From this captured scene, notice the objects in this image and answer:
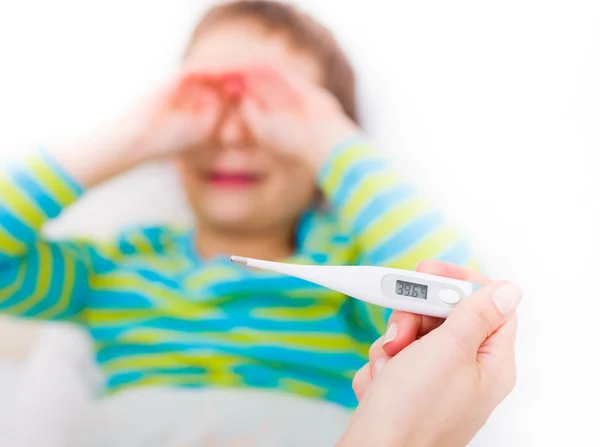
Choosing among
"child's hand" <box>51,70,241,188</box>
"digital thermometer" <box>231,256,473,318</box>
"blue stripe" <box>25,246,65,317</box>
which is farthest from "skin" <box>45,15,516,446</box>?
"digital thermometer" <box>231,256,473,318</box>

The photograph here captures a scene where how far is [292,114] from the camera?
70 centimetres

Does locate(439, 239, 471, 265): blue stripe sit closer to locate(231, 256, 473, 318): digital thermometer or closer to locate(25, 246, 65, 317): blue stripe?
locate(231, 256, 473, 318): digital thermometer

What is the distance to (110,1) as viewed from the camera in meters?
0.75

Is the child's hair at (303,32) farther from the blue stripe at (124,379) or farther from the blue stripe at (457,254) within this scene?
the blue stripe at (124,379)

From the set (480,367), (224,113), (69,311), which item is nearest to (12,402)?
(69,311)

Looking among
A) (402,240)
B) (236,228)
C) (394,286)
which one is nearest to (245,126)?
(236,228)

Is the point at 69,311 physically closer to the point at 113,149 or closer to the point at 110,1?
the point at 113,149

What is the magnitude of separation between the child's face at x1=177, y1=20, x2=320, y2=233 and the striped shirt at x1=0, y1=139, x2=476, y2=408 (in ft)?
0.15

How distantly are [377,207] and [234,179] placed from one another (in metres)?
0.18

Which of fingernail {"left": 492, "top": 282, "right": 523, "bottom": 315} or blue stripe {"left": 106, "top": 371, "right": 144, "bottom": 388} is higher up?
fingernail {"left": 492, "top": 282, "right": 523, "bottom": 315}

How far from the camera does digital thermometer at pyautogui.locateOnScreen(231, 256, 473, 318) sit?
16.7 inches

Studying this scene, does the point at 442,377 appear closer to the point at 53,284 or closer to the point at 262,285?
the point at 262,285

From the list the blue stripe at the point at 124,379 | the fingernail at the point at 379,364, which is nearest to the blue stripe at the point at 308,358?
the blue stripe at the point at 124,379

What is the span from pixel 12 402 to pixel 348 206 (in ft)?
1.38
